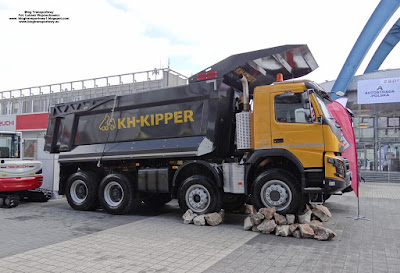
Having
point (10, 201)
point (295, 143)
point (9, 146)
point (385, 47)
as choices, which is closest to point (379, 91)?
point (295, 143)

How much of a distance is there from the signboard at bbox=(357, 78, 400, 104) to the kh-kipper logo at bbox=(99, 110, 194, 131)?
44.3 feet

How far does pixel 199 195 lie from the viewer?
7.27m

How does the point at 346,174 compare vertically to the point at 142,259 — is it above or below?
above

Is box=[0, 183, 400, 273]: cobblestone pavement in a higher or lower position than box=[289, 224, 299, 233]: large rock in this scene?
lower

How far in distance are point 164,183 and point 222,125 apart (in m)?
1.96

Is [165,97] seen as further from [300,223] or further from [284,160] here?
[300,223]

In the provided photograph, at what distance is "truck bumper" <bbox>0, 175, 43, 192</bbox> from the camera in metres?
9.32

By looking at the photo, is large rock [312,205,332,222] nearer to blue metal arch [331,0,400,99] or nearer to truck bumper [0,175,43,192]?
truck bumper [0,175,43,192]

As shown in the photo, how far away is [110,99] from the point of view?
8727 millimetres

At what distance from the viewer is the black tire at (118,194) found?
827 centimetres

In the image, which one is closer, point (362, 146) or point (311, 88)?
point (311, 88)

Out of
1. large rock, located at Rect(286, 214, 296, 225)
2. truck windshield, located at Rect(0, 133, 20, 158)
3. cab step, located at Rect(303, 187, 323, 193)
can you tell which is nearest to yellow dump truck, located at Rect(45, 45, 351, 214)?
cab step, located at Rect(303, 187, 323, 193)

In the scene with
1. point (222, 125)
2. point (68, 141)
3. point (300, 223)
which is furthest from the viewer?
point (68, 141)

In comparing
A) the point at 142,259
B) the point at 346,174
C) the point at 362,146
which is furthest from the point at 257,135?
the point at 362,146
